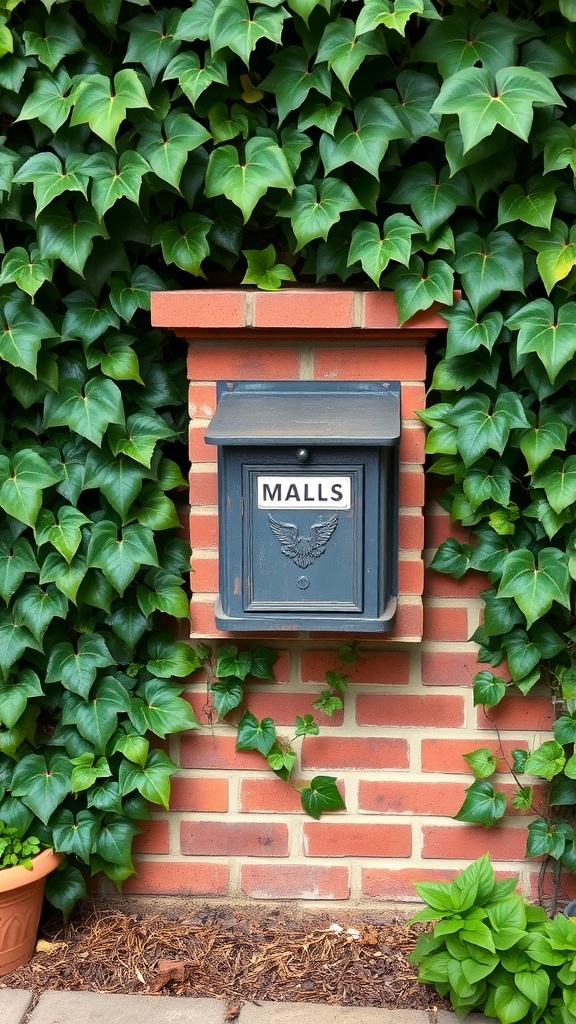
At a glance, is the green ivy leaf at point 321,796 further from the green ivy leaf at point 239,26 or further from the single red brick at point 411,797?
the green ivy leaf at point 239,26

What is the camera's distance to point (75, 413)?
7.27ft

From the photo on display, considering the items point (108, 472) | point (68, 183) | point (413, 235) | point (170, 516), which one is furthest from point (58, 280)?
point (413, 235)

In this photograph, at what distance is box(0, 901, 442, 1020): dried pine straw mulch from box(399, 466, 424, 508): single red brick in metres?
1.03

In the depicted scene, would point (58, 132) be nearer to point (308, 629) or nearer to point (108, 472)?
point (108, 472)

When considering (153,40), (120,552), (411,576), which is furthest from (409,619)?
(153,40)

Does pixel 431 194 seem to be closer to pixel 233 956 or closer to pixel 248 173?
pixel 248 173

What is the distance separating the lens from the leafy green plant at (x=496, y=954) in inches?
79.9

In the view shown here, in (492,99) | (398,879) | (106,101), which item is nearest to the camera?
(492,99)

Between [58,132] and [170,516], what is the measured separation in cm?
86

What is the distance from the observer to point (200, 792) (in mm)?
2471

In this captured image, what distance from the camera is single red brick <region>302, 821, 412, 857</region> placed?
8.00ft

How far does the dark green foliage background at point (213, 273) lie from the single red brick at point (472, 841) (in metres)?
0.09

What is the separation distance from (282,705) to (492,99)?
1.41 metres

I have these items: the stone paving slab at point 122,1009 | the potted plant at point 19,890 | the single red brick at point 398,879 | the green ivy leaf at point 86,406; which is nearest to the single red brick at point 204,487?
the green ivy leaf at point 86,406
